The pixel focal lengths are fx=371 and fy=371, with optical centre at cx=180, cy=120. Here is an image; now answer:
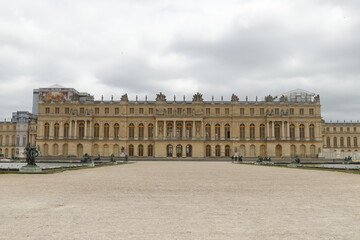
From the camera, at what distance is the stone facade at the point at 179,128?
79812 mm

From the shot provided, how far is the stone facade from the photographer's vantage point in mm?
79812

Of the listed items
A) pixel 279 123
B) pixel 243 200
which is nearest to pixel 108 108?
pixel 279 123

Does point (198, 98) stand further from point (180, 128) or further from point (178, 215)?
point (178, 215)

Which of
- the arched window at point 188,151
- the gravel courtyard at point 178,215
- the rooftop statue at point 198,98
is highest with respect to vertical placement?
the rooftop statue at point 198,98

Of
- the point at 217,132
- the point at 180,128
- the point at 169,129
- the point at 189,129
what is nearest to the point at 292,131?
the point at 217,132

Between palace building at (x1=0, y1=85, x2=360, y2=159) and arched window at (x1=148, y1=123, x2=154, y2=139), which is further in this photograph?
arched window at (x1=148, y1=123, x2=154, y2=139)

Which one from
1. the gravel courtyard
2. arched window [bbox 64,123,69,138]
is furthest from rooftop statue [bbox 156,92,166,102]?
the gravel courtyard

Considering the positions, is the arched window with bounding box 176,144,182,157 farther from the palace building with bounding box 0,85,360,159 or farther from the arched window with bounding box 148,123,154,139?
the arched window with bounding box 148,123,154,139

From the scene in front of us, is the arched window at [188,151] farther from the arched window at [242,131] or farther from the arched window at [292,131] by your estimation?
the arched window at [292,131]

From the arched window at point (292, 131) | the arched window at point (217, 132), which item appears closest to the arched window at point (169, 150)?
the arched window at point (217, 132)

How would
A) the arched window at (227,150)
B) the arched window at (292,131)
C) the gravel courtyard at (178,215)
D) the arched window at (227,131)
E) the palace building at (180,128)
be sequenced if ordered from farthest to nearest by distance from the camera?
the arched window at (227,131), the arched window at (227,150), the arched window at (292,131), the palace building at (180,128), the gravel courtyard at (178,215)

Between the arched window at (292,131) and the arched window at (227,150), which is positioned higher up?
the arched window at (292,131)

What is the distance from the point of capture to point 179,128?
8081 cm

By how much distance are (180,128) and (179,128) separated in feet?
0.71
